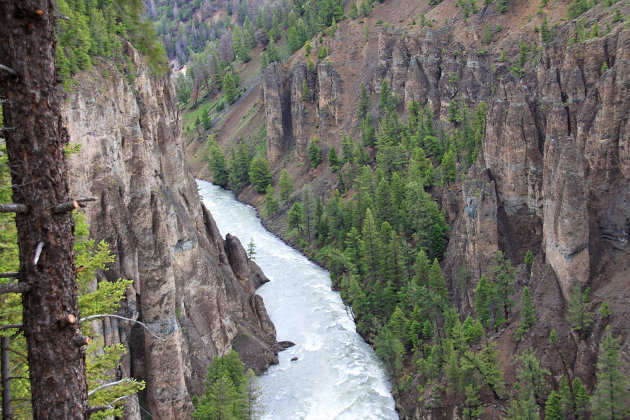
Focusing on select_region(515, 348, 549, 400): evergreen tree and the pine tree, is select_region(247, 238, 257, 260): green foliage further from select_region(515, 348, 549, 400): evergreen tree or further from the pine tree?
the pine tree

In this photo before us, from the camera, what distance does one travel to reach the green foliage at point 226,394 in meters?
35.4

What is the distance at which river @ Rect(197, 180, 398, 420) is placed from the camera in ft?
146

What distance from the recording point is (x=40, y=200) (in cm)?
935

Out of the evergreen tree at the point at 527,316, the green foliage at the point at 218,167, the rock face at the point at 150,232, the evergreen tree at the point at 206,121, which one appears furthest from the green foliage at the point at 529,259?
the evergreen tree at the point at 206,121

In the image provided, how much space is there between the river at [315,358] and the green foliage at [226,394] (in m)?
3.56

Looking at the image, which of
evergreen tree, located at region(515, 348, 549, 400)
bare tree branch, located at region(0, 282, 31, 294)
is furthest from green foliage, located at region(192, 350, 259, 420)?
bare tree branch, located at region(0, 282, 31, 294)

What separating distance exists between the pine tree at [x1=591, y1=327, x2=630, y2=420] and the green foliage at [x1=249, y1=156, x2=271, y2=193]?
78933 millimetres

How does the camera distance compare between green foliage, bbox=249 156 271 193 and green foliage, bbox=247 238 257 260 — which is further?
green foliage, bbox=249 156 271 193

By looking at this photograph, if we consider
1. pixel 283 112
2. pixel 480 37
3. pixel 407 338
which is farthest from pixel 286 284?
pixel 283 112

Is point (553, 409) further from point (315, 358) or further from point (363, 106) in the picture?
point (363, 106)

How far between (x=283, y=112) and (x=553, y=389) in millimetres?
90585

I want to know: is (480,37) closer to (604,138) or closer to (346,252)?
(346,252)

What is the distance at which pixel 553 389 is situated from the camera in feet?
120

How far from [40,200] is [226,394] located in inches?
1114
